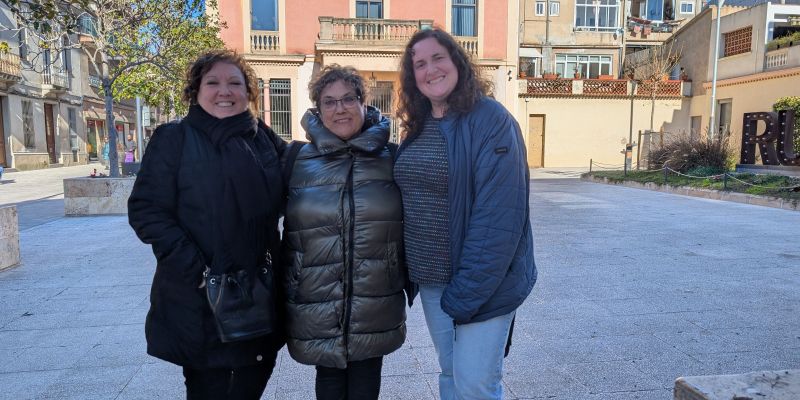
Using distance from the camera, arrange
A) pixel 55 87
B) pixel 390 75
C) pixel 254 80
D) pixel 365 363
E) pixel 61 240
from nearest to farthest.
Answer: pixel 365 363 < pixel 254 80 < pixel 61 240 < pixel 390 75 < pixel 55 87

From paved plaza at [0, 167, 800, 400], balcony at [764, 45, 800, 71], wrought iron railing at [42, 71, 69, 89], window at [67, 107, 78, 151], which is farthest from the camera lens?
window at [67, 107, 78, 151]

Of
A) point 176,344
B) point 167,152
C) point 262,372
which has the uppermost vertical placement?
point 167,152

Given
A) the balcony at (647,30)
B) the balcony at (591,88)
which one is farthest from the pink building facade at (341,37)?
the balcony at (647,30)

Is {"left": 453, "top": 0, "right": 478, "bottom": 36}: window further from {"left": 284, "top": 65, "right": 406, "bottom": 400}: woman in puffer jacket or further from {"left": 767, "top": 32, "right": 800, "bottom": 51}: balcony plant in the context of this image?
{"left": 284, "top": 65, "right": 406, "bottom": 400}: woman in puffer jacket

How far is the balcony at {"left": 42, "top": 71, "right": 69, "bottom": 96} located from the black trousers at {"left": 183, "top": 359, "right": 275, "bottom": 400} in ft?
100

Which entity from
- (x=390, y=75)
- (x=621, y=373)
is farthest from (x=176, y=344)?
(x=390, y=75)

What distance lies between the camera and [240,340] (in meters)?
2.10

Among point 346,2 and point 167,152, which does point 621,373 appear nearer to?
point 167,152

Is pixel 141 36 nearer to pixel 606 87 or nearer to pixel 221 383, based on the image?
pixel 221 383

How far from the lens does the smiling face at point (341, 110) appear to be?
7.48ft

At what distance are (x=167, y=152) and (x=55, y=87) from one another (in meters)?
31.5

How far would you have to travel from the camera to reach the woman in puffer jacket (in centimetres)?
217

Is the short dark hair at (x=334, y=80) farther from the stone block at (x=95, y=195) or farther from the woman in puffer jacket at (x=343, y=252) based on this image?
the stone block at (x=95, y=195)

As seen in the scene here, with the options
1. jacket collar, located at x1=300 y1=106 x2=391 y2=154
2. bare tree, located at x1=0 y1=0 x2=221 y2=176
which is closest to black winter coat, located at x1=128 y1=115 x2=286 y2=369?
jacket collar, located at x1=300 y1=106 x2=391 y2=154
